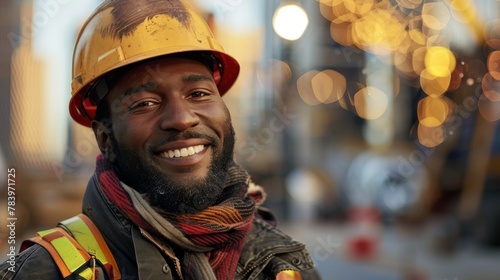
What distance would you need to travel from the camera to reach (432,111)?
39.5 ft

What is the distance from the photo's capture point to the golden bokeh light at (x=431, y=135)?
1056 centimetres

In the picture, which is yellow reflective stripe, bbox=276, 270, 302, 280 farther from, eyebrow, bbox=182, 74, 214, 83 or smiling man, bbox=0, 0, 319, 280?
eyebrow, bbox=182, 74, 214, 83

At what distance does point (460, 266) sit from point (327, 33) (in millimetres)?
4392

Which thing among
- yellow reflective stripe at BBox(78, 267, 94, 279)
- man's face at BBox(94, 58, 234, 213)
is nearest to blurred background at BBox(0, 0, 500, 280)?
man's face at BBox(94, 58, 234, 213)

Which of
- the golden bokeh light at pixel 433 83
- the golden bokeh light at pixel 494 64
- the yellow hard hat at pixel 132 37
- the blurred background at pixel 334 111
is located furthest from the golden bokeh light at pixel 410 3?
the yellow hard hat at pixel 132 37

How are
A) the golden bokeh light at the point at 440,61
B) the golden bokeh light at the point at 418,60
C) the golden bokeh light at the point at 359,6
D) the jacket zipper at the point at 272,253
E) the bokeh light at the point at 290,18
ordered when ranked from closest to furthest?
the jacket zipper at the point at 272,253 < the bokeh light at the point at 290,18 < the golden bokeh light at the point at 440,61 < the golden bokeh light at the point at 359,6 < the golden bokeh light at the point at 418,60

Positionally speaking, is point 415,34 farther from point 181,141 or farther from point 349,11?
point 181,141

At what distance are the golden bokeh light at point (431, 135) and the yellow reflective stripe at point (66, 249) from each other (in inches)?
336

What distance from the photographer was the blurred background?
9.03 metres

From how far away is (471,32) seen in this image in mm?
9289

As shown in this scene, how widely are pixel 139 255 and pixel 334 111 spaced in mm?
12098

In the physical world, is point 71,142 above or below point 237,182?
below

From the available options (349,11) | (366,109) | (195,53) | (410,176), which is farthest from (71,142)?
(195,53)

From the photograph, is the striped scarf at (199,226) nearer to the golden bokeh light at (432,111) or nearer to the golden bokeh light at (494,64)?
the golden bokeh light at (494,64)
